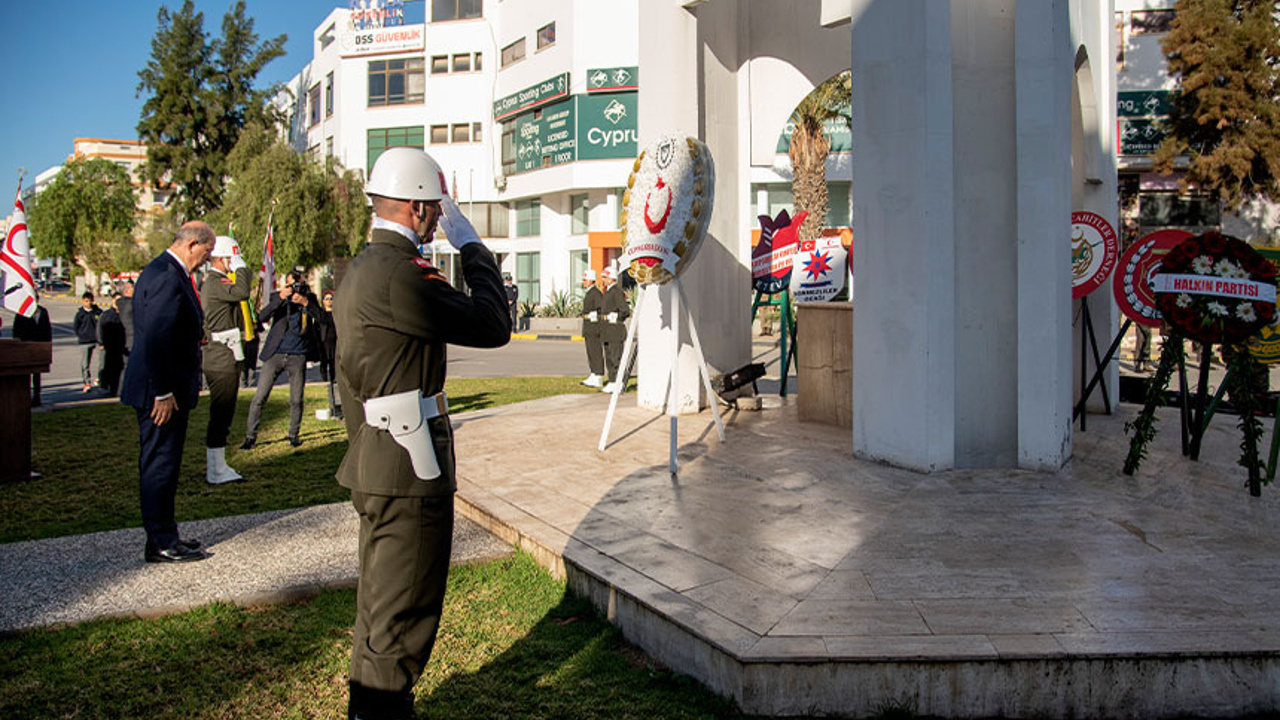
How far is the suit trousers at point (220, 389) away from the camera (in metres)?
7.73

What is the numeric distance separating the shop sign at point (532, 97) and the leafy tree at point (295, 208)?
7899 millimetres

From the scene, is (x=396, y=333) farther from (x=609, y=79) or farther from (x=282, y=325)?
(x=609, y=79)

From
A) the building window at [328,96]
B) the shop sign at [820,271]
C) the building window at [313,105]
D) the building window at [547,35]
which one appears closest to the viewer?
the shop sign at [820,271]

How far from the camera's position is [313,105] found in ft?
189

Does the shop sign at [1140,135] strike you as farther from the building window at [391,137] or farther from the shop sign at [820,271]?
the building window at [391,137]

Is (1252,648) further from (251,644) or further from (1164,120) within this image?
(1164,120)

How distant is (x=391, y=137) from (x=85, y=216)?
132 feet

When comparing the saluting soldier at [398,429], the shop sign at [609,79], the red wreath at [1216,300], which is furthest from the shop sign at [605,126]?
the saluting soldier at [398,429]

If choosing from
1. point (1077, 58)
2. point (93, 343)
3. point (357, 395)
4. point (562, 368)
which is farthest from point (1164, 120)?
point (357, 395)

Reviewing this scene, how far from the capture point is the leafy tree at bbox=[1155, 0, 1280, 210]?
27828mm

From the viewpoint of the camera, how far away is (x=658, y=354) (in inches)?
404

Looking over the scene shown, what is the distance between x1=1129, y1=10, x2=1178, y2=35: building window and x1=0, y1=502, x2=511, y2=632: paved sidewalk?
115 feet

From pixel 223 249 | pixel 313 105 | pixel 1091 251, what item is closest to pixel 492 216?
pixel 313 105

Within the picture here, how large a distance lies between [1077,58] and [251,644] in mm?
8694
